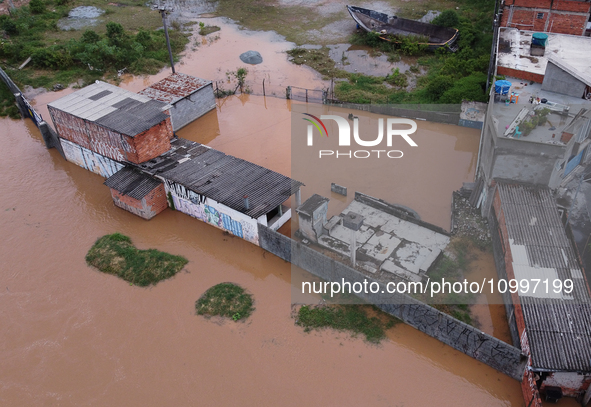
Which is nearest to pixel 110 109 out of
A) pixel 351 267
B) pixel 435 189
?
pixel 351 267

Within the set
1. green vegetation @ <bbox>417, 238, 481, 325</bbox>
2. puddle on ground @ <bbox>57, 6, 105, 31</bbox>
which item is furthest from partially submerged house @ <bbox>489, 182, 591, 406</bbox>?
puddle on ground @ <bbox>57, 6, 105, 31</bbox>

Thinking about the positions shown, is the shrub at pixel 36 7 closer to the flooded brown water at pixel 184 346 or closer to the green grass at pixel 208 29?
the green grass at pixel 208 29

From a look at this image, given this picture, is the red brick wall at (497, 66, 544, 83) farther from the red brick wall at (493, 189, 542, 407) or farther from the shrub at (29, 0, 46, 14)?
the shrub at (29, 0, 46, 14)

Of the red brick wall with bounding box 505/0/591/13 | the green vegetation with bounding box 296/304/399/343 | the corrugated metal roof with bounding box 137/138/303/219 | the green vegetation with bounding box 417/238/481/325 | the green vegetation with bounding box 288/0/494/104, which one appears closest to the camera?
the green vegetation with bounding box 296/304/399/343

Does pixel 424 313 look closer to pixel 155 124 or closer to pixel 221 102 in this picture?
pixel 155 124

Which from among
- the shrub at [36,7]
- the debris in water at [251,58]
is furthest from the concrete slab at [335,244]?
the shrub at [36,7]
